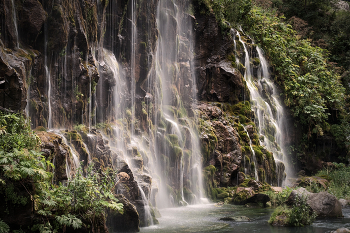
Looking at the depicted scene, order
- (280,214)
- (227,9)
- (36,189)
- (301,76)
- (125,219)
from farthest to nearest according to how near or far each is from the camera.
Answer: (301,76)
(227,9)
(280,214)
(125,219)
(36,189)

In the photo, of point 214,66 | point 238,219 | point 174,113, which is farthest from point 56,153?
point 214,66

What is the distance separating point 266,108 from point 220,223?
1415cm

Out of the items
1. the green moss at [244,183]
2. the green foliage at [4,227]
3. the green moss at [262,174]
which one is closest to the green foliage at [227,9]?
the green moss at [262,174]

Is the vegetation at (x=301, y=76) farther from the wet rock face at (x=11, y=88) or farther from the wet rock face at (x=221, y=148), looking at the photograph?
the wet rock face at (x=11, y=88)

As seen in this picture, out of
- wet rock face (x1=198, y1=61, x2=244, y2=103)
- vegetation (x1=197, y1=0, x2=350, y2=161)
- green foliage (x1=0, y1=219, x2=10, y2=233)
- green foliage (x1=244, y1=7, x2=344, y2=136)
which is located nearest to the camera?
green foliage (x1=0, y1=219, x2=10, y2=233)

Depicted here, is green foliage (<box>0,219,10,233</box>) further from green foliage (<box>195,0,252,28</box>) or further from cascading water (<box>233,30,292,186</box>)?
green foliage (<box>195,0,252,28</box>)

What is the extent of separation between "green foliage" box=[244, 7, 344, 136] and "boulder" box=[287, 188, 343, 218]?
13298mm

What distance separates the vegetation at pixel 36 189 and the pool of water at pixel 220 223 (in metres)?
3.72

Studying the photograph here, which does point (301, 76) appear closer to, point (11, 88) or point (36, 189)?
point (11, 88)

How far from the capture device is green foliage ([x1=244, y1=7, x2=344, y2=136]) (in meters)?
26.5

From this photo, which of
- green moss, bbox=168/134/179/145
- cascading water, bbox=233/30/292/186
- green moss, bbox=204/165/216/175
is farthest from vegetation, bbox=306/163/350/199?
green moss, bbox=168/134/179/145

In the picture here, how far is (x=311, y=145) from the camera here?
27.1 m

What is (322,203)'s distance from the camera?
43.6 ft

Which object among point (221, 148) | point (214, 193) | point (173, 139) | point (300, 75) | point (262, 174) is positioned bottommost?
point (214, 193)
